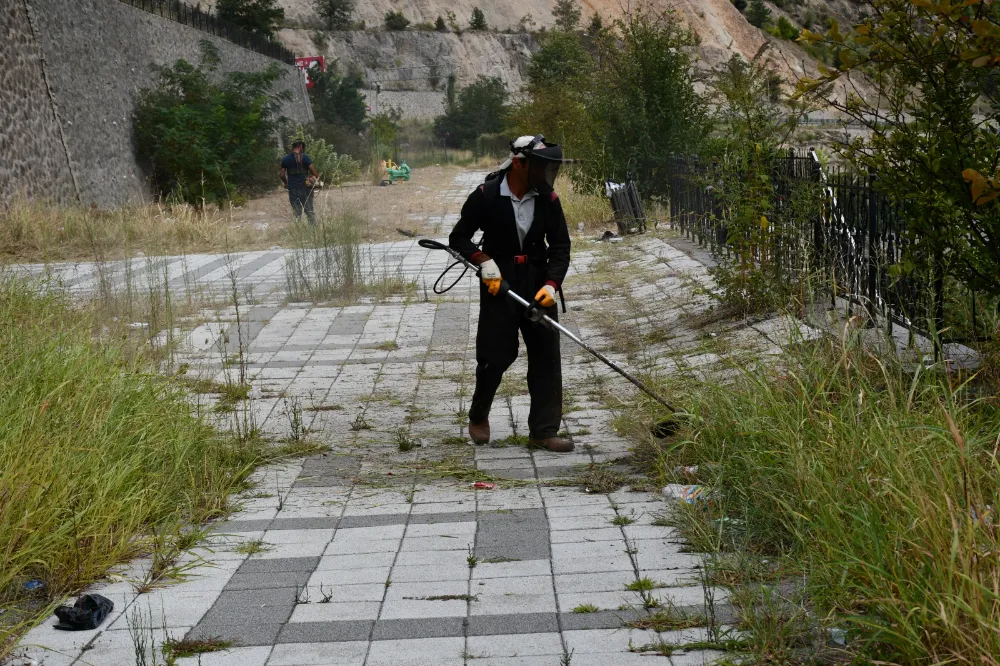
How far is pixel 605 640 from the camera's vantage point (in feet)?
11.6

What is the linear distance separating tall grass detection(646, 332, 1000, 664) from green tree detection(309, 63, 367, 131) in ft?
160

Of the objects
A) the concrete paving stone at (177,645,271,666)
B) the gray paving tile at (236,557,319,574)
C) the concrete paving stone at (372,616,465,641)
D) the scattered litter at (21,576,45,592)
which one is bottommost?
the gray paving tile at (236,557,319,574)

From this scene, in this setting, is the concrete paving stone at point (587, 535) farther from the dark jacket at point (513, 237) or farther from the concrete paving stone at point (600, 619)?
the dark jacket at point (513, 237)

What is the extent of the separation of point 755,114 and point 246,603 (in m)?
6.65

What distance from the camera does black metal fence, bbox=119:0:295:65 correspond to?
30781 mm

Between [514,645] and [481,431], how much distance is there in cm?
291

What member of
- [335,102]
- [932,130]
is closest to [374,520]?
[932,130]

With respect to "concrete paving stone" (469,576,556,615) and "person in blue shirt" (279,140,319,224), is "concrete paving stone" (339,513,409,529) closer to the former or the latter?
"concrete paving stone" (469,576,556,615)

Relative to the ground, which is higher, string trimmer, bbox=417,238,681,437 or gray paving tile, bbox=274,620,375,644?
string trimmer, bbox=417,238,681,437

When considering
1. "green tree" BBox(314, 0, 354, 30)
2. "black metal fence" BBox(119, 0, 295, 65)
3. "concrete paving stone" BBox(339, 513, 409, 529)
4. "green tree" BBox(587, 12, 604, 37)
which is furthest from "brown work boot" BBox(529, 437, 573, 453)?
"green tree" BBox(314, 0, 354, 30)

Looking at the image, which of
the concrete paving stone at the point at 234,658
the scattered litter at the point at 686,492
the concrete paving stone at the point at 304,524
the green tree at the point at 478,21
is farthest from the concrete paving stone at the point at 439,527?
the green tree at the point at 478,21

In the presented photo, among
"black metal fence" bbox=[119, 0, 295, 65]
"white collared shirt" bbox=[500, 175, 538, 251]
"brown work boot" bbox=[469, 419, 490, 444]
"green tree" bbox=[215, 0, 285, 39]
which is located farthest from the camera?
"green tree" bbox=[215, 0, 285, 39]

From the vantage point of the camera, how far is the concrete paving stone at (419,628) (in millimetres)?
3678

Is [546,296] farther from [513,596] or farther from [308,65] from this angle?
[308,65]
